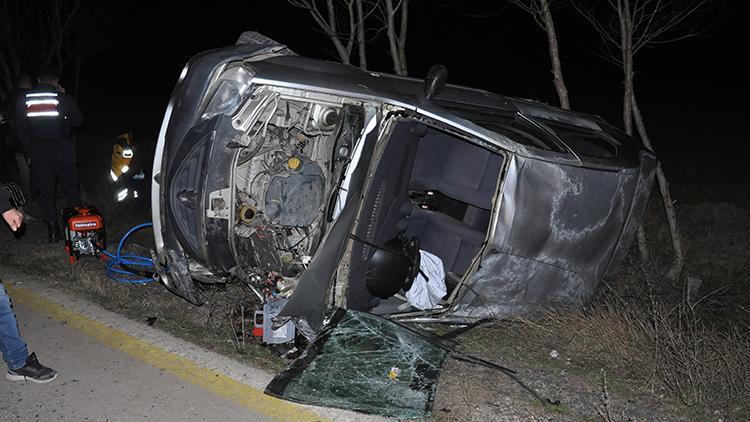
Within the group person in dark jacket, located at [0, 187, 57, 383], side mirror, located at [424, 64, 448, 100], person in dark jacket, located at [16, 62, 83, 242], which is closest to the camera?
person in dark jacket, located at [0, 187, 57, 383]

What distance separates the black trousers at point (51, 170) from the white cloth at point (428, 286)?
13.3 ft

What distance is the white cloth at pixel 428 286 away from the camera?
4.90 m

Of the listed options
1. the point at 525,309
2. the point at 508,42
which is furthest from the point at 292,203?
the point at 508,42

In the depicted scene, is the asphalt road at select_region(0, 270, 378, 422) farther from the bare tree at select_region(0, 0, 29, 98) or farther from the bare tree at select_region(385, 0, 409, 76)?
the bare tree at select_region(0, 0, 29, 98)

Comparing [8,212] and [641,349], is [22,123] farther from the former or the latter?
[641,349]

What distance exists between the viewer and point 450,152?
5324 mm

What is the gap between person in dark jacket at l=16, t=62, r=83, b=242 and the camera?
21.3ft

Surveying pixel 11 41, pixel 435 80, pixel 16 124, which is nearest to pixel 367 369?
pixel 435 80

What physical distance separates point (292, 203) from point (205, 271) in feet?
2.59

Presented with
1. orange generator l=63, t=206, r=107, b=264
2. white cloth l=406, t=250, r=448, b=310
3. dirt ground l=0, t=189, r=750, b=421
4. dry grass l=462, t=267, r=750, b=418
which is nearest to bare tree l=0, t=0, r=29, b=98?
dirt ground l=0, t=189, r=750, b=421

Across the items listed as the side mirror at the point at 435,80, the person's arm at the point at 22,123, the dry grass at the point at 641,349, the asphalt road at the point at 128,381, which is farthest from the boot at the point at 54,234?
the dry grass at the point at 641,349

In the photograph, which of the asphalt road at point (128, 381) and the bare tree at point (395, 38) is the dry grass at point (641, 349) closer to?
the asphalt road at point (128, 381)

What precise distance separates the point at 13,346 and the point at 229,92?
2.03m

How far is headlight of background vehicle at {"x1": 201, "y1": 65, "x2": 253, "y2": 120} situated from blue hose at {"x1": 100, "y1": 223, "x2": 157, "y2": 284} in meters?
1.92
